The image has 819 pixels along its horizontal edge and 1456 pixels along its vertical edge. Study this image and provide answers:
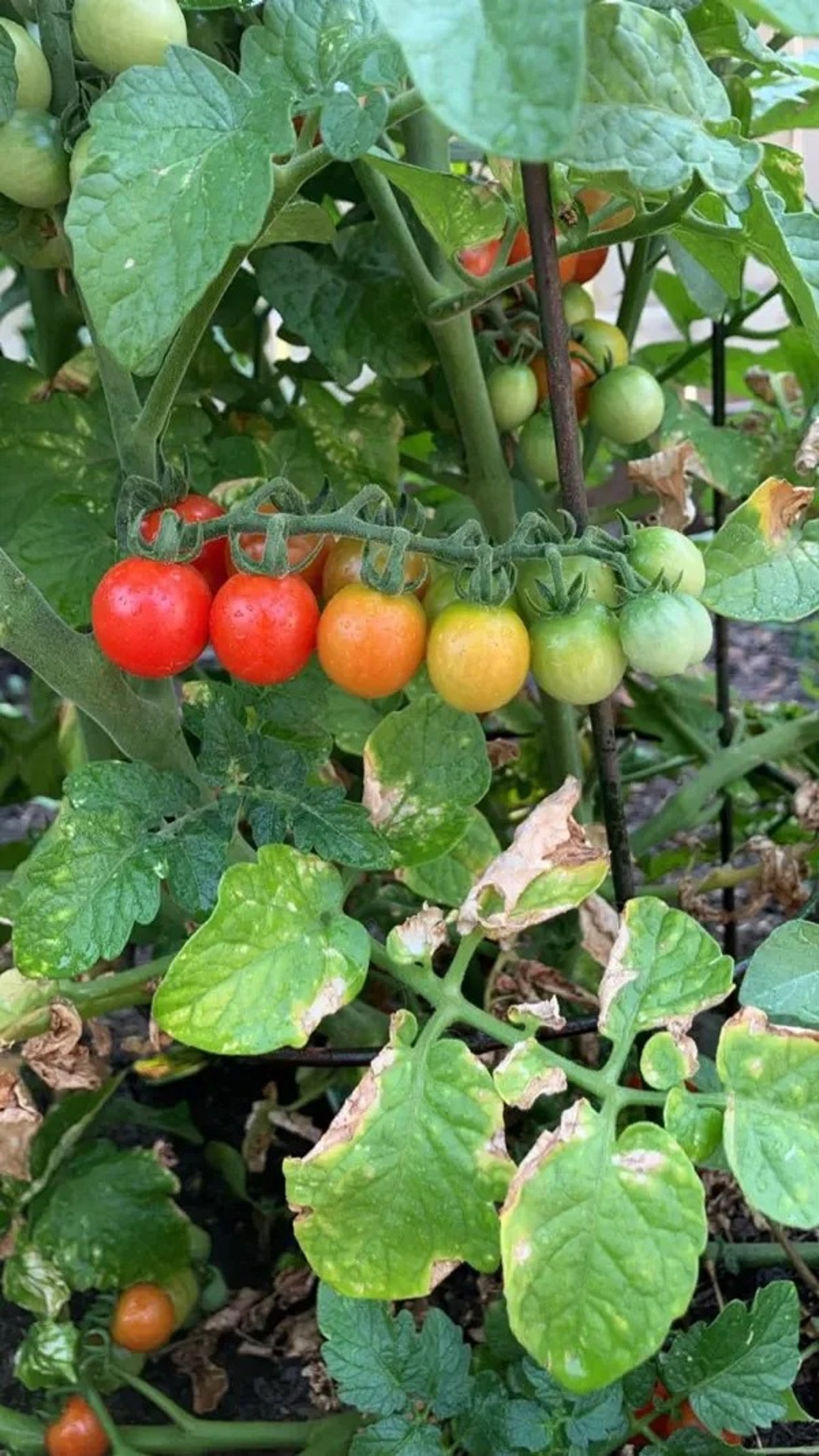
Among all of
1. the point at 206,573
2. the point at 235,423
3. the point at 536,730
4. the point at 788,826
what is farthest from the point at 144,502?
the point at 788,826

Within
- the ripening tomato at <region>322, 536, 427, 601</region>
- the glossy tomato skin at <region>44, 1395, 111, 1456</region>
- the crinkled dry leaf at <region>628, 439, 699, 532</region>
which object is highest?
the ripening tomato at <region>322, 536, 427, 601</region>

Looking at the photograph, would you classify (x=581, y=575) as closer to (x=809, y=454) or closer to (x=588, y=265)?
(x=809, y=454)

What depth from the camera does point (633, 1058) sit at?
32.6 inches

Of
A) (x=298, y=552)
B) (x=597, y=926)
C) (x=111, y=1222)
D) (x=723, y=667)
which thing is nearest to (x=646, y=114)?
(x=298, y=552)

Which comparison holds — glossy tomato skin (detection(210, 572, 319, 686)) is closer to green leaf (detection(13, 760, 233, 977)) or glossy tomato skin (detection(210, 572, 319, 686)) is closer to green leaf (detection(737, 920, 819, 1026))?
green leaf (detection(13, 760, 233, 977))

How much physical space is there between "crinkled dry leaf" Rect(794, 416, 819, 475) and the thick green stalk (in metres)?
0.36

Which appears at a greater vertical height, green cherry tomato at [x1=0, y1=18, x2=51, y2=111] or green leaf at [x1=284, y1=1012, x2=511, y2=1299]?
green cherry tomato at [x1=0, y1=18, x2=51, y2=111]

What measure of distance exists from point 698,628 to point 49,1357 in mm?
609

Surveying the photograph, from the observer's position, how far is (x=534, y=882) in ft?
1.99

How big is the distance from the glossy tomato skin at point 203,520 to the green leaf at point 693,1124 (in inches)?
12.4

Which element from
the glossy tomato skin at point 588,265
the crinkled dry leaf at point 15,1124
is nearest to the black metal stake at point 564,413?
the glossy tomato skin at point 588,265

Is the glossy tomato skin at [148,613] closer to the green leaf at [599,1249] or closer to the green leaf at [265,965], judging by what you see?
the green leaf at [265,965]

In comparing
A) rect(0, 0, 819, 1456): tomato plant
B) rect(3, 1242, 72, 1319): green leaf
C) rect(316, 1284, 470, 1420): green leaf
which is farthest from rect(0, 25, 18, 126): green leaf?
rect(3, 1242, 72, 1319): green leaf

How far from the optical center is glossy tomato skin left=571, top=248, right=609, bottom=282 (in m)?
0.80
